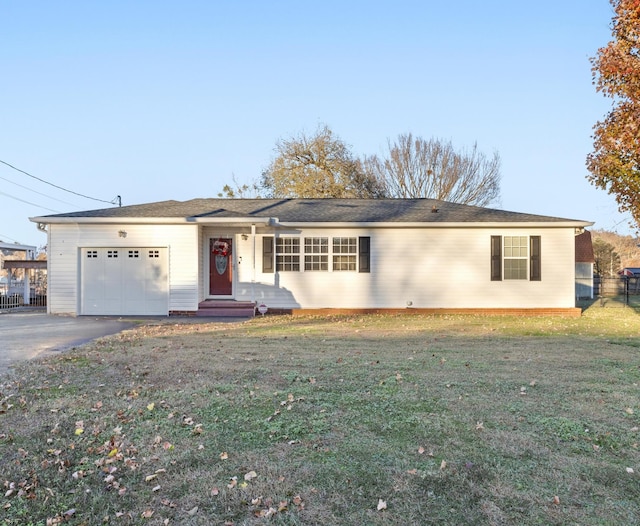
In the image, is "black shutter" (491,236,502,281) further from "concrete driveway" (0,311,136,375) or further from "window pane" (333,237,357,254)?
"concrete driveway" (0,311,136,375)

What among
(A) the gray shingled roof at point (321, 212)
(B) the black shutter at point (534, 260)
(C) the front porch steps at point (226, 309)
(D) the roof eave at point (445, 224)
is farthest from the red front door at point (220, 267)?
(B) the black shutter at point (534, 260)

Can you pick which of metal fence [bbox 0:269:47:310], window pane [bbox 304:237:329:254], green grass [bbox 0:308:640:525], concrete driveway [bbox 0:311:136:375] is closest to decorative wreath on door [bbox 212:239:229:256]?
window pane [bbox 304:237:329:254]

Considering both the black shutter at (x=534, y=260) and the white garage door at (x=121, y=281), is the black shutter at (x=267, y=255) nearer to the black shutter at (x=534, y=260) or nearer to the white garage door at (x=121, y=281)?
the white garage door at (x=121, y=281)

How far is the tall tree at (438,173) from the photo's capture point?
31297 millimetres

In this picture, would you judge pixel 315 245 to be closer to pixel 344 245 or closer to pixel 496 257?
pixel 344 245

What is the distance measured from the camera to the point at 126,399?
15.7ft

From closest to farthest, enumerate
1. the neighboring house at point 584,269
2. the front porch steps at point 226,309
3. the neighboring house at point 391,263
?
1. the front porch steps at point 226,309
2. the neighboring house at point 391,263
3. the neighboring house at point 584,269

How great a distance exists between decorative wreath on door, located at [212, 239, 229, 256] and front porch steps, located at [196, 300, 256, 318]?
157 centimetres

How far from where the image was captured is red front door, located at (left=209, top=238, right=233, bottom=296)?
1469 centimetres

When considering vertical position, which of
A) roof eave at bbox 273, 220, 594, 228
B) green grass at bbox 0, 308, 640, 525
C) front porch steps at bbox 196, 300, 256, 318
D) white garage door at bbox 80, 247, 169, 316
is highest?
roof eave at bbox 273, 220, 594, 228

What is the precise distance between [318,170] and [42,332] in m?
22.9

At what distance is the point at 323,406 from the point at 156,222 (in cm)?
1071

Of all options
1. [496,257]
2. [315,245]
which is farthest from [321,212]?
[496,257]

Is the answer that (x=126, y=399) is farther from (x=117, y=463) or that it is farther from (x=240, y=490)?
(x=240, y=490)
